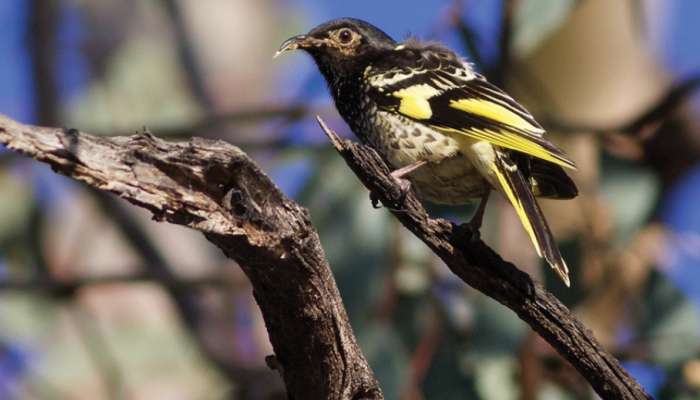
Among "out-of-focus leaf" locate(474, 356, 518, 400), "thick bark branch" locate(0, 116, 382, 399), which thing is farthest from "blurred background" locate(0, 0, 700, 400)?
"thick bark branch" locate(0, 116, 382, 399)

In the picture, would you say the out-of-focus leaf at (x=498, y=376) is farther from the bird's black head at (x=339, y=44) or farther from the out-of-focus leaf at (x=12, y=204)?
the out-of-focus leaf at (x=12, y=204)

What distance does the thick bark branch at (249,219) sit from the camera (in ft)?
7.46

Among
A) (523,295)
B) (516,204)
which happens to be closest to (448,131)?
(516,204)

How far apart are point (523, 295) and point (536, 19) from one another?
222 centimetres

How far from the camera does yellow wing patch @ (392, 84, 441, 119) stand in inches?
133

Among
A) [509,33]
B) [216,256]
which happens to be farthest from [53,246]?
[509,33]

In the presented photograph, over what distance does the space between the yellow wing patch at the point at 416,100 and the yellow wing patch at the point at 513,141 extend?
9 cm

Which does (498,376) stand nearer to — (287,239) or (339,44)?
(339,44)

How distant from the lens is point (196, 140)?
94.1 inches

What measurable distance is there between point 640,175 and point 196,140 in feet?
11.1

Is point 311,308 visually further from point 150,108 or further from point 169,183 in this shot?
point 150,108

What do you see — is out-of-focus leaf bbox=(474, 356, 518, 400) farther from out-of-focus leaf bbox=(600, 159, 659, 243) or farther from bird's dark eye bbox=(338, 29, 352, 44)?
bird's dark eye bbox=(338, 29, 352, 44)

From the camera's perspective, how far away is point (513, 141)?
10.6 ft

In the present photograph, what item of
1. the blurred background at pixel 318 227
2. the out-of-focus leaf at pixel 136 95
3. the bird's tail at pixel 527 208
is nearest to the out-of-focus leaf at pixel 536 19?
the blurred background at pixel 318 227
